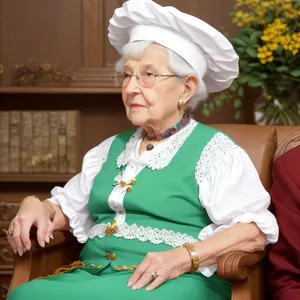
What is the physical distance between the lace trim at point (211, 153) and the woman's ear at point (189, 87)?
0.17 m

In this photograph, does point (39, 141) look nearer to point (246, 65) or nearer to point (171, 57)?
point (246, 65)

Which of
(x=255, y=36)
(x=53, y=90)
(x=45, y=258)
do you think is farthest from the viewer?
(x=53, y=90)

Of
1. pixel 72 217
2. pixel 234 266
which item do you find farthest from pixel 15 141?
pixel 234 266

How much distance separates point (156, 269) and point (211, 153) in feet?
1.53

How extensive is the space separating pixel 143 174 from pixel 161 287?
0.42m

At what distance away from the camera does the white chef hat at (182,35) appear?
91.9 inches

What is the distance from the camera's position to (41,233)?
2359mm

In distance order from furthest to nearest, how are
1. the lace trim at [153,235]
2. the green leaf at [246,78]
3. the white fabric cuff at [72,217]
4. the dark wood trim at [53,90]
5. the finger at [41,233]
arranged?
the dark wood trim at [53,90] → the green leaf at [246,78] → the white fabric cuff at [72,217] → the finger at [41,233] → the lace trim at [153,235]

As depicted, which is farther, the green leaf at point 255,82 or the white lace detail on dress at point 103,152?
the green leaf at point 255,82

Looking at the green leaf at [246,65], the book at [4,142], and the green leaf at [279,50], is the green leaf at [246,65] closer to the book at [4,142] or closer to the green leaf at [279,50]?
the green leaf at [279,50]

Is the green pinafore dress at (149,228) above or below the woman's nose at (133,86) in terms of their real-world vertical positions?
below

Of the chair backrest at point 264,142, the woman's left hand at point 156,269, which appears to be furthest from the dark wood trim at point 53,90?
the woman's left hand at point 156,269

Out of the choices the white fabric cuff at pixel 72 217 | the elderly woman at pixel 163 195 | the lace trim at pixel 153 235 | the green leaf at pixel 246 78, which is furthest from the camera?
the green leaf at pixel 246 78

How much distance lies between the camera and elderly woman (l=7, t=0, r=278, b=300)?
213cm
